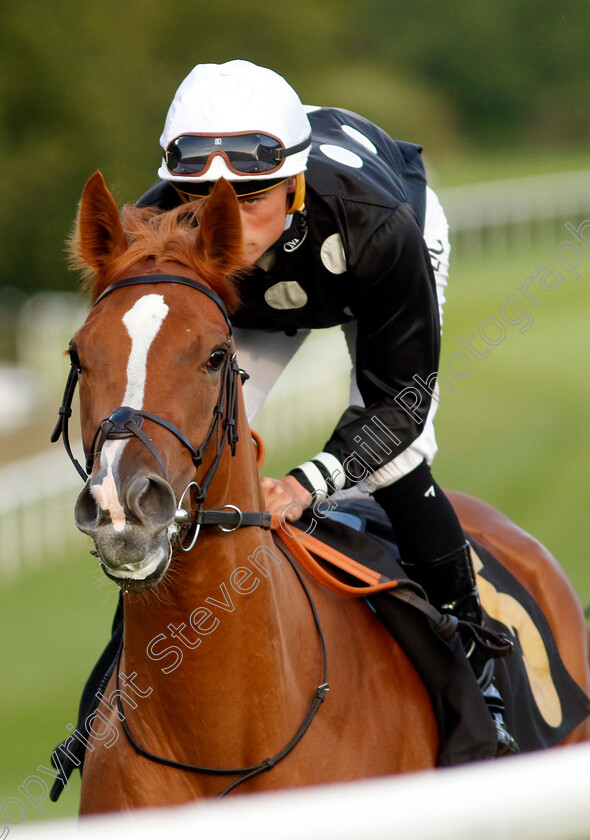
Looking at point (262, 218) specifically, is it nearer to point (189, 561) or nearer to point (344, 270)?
point (344, 270)

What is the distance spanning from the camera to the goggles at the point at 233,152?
2.85 metres

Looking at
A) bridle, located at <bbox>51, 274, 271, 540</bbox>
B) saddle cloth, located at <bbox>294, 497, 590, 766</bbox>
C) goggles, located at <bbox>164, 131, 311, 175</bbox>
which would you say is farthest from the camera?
saddle cloth, located at <bbox>294, 497, 590, 766</bbox>

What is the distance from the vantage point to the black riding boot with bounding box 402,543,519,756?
3406 mm

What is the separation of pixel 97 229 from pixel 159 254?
0.53 feet

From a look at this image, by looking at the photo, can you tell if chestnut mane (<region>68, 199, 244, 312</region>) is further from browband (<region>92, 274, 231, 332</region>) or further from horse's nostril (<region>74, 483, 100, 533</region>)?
horse's nostril (<region>74, 483, 100, 533</region>)

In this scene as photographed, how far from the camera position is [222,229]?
2.54 metres

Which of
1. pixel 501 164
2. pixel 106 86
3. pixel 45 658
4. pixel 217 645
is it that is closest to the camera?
pixel 217 645

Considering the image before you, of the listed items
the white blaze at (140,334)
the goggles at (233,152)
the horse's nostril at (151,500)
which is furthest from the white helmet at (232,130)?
the horse's nostril at (151,500)

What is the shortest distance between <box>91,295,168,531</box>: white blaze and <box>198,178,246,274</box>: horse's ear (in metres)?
0.25

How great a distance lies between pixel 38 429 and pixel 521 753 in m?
10.4

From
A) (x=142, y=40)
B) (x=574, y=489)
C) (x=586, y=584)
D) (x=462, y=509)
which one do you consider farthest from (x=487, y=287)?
(x=462, y=509)

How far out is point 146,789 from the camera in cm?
260

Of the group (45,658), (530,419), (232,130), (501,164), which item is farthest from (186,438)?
(501,164)

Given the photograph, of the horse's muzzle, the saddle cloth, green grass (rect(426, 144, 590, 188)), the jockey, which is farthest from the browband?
green grass (rect(426, 144, 590, 188))
